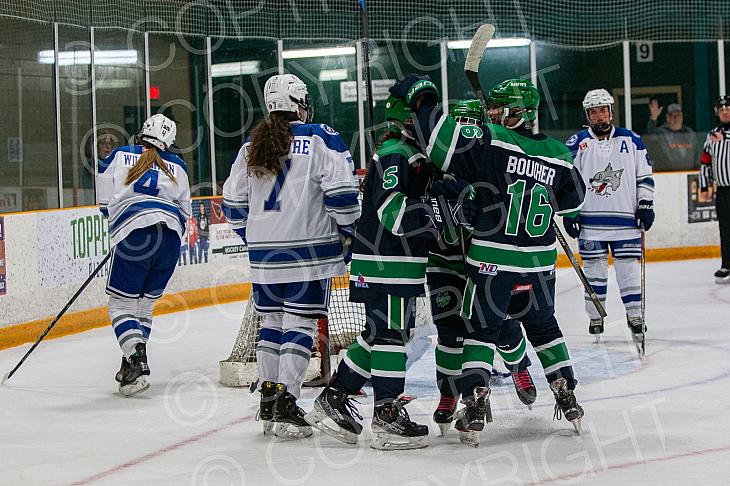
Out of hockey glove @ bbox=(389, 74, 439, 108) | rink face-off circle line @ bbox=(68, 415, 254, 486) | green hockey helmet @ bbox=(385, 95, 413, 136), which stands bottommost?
rink face-off circle line @ bbox=(68, 415, 254, 486)

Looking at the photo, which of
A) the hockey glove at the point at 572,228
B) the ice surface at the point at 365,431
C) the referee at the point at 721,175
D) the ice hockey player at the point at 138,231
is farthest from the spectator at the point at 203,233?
the referee at the point at 721,175

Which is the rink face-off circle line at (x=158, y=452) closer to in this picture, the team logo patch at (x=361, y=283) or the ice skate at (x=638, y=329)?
the team logo patch at (x=361, y=283)

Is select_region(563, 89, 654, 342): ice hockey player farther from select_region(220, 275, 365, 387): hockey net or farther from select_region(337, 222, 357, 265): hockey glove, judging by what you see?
select_region(337, 222, 357, 265): hockey glove

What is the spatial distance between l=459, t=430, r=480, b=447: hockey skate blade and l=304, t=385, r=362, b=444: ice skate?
0.34 m

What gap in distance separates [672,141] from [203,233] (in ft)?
16.1

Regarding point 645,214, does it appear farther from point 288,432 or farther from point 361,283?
point 288,432

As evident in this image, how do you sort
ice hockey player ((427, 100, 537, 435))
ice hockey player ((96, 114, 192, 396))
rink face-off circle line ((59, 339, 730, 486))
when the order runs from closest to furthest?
rink face-off circle line ((59, 339, 730, 486))
ice hockey player ((427, 100, 537, 435))
ice hockey player ((96, 114, 192, 396))

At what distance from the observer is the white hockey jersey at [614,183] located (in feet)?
18.8

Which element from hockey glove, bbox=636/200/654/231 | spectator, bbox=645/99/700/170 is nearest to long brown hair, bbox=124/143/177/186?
hockey glove, bbox=636/200/654/231

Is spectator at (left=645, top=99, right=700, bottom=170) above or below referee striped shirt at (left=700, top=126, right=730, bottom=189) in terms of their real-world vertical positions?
above

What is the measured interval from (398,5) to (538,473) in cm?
772

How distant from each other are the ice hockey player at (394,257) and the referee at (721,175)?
5162mm

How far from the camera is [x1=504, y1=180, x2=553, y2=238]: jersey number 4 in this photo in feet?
11.9

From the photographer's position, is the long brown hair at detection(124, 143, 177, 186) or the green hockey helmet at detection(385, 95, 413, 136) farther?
the long brown hair at detection(124, 143, 177, 186)
